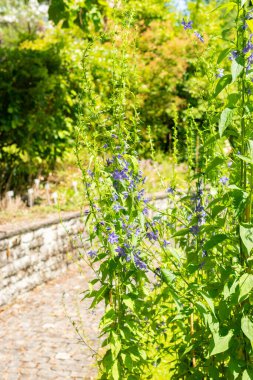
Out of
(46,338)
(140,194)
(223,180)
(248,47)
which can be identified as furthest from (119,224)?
(46,338)

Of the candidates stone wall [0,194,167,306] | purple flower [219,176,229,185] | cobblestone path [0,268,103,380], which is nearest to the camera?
purple flower [219,176,229,185]

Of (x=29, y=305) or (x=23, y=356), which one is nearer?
(x=23, y=356)

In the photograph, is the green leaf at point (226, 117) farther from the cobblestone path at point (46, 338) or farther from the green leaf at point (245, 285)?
the cobblestone path at point (46, 338)

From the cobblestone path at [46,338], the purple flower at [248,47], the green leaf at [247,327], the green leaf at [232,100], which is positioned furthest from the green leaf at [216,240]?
the cobblestone path at [46,338]

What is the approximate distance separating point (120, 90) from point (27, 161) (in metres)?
6.03

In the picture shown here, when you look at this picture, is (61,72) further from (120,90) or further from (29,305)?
(120,90)

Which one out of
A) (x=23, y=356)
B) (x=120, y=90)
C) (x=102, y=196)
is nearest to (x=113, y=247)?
(x=102, y=196)

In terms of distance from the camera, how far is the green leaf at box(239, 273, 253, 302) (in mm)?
1977

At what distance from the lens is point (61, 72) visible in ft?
27.0

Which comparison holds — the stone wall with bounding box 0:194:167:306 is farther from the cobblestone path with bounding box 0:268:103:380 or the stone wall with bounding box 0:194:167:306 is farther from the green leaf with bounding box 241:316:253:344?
the green leaf with bounding box 241:316:253:344

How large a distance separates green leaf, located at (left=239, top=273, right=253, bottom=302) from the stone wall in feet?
9.37

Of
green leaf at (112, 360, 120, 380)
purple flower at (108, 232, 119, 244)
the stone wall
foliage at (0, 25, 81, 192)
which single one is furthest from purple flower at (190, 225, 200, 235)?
foliage at (0, 25, 81, 192)

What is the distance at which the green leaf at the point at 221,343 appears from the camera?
6.64 feet

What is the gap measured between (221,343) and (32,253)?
3.86 m
